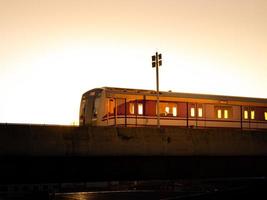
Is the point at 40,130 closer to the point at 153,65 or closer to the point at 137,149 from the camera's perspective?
the point at 137,149

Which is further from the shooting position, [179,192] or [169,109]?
[169,109]

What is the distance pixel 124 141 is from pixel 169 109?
1288 cm

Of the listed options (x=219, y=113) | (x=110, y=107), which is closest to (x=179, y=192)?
(x=110, y=107)

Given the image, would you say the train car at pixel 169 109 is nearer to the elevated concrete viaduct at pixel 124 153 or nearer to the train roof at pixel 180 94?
the train roof at pixel 180 94

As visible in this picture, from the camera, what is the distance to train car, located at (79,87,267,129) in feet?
104

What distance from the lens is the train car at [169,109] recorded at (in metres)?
31.8

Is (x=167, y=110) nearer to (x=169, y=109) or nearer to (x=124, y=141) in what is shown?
(x=169, y=109)

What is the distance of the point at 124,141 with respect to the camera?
2111 cm

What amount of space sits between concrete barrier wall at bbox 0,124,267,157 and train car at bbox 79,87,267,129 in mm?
9421

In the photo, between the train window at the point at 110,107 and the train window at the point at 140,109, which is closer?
the train window at the point at 110,107

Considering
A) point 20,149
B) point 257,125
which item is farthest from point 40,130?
point 257,125

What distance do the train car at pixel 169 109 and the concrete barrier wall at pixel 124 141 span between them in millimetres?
9421

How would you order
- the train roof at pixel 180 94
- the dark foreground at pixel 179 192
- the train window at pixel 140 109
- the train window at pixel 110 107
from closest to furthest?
the dark foreground at pixel 179 192 → the train window at pixel 110 107 → the train roof at pixel 180 94 → the train window at pixel 140 109

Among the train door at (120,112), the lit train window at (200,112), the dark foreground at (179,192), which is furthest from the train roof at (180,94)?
the dark foreground at (179,192)
